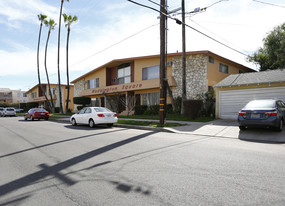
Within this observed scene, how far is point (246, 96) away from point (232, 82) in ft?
4.92

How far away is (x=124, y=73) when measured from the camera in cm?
2842

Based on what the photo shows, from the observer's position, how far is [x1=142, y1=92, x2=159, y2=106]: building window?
24.0 meters

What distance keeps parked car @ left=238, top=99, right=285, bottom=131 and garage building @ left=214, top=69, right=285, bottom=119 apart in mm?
4955

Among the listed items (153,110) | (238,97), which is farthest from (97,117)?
(153,110)

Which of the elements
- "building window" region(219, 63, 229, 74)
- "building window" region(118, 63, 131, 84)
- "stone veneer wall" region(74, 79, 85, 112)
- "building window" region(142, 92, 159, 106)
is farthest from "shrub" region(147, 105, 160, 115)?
"stone veneer wall" region(74, 79, 85, 112)

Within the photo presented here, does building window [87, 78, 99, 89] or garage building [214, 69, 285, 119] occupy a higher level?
building window [87, 78, 99, 89]

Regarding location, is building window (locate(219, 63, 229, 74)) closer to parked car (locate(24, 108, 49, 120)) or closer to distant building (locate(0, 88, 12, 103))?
parked car (locate(24, 108, 49, 120))

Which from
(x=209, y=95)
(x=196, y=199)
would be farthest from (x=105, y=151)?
(x=209, y=95)

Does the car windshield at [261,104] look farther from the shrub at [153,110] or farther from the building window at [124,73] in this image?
the building window at [124,73]

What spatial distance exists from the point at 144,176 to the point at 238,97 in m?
13.6

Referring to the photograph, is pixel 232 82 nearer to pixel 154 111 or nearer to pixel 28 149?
pixel 154 111

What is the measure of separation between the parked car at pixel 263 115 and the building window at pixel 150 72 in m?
14.7

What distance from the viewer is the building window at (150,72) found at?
78.5 ft

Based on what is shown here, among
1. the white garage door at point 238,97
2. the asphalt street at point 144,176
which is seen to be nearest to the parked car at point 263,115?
the asphalt street at point 144,176
